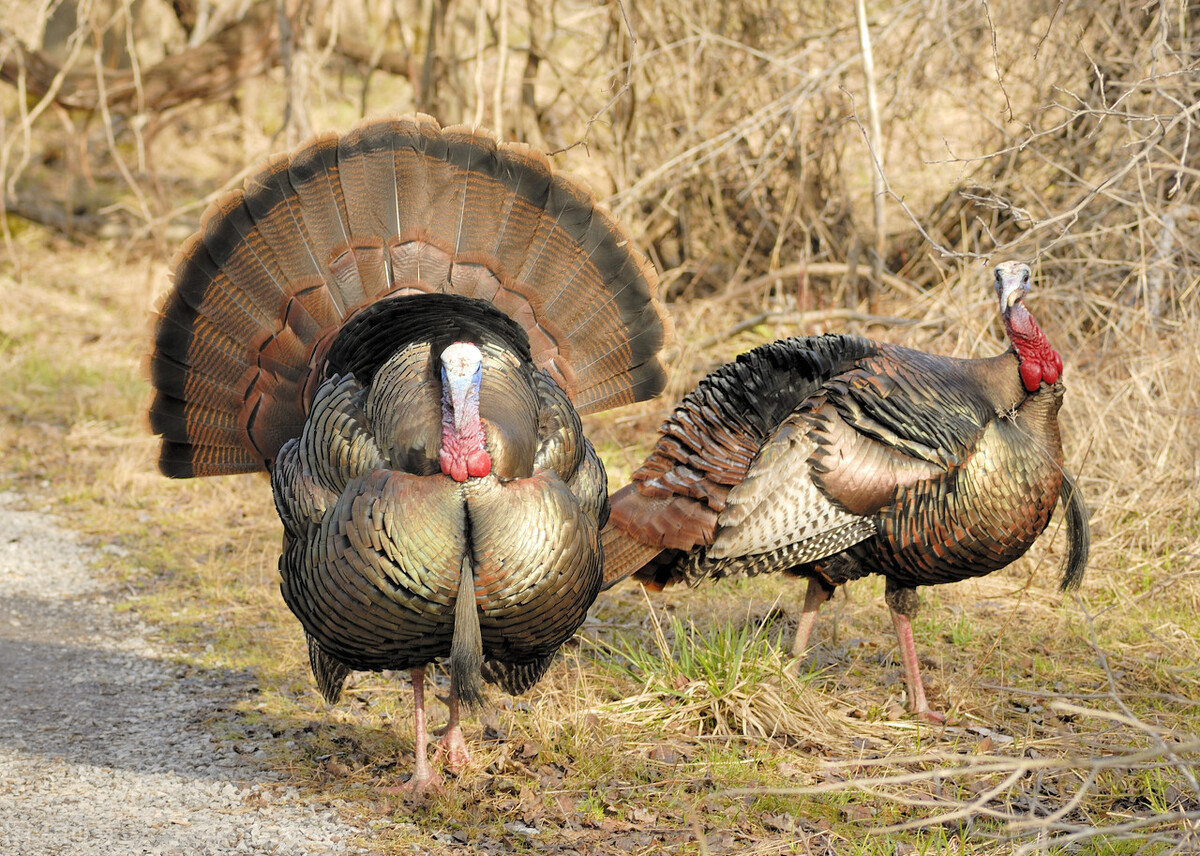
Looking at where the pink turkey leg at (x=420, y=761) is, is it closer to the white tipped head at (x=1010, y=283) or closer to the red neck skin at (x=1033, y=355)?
the red neck skin at (x=1033, y=355)

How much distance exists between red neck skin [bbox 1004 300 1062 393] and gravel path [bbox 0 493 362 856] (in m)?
2.78

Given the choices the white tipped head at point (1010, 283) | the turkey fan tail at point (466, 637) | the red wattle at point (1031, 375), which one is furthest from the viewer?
the white tipped head at point (1010, 283)

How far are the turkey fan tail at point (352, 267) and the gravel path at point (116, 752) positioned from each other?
36.6 inches

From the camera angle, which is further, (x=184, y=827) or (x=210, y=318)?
(x=210, y=318)

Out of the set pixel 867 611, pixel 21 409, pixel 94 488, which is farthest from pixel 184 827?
pixel 21 409

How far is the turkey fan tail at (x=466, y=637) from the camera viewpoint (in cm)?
326

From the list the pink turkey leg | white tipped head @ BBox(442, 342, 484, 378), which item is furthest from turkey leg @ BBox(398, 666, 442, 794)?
white tipped head @ BBox(442, 342, 484, 378)

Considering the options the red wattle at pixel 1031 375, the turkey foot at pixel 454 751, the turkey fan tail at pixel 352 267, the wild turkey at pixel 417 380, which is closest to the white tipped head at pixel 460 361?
the wild turkey at pixel 417 380

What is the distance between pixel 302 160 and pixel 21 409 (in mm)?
4853

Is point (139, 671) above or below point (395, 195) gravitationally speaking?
below

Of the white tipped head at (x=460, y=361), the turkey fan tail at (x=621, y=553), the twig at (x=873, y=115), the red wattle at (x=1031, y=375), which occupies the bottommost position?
the turkey fan tail at (x=621, y=553)

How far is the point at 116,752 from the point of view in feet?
13.5

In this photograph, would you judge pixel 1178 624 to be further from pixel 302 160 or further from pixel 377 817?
pixel 302 160

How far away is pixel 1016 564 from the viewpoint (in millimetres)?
5797
